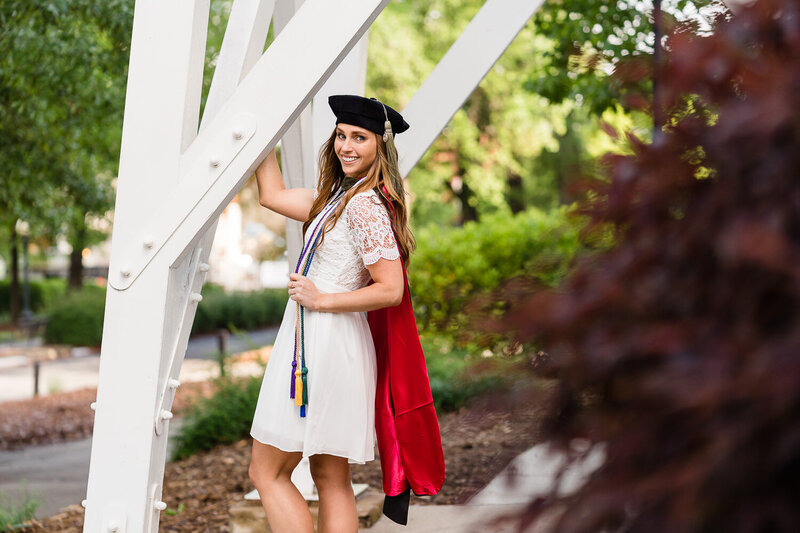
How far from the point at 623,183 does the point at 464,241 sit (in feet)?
38.1

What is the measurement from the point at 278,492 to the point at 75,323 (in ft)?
63.4

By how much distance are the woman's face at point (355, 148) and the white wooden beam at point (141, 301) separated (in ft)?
1.95

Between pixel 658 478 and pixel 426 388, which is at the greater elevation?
pixel 658 478

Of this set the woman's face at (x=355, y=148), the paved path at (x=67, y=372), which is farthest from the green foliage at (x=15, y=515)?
the paved path at (x=67, y=372)

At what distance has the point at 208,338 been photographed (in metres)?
22.6

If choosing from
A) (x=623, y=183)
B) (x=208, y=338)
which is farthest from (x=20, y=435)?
(x=208, y=338)

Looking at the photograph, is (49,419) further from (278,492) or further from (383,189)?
(383,189)

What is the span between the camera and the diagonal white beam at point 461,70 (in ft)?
12.2

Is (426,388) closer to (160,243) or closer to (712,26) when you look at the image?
(160,243)

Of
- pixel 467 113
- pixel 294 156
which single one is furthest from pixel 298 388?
pixel 467 113

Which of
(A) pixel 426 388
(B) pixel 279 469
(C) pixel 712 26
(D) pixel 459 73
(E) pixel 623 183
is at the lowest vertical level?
(B) pixel 279 469

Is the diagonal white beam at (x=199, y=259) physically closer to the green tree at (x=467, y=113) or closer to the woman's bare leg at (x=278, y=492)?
the woman's bare leg at (x=278, y=492)

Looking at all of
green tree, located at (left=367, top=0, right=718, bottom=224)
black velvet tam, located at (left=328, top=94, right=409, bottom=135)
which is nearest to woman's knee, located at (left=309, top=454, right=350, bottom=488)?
black velvet tam, located at (left=328, top=94, right=409, bottom=135)

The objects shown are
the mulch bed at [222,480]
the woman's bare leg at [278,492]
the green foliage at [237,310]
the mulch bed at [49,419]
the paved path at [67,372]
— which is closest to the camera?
the woman's bare leg at [278,492]
